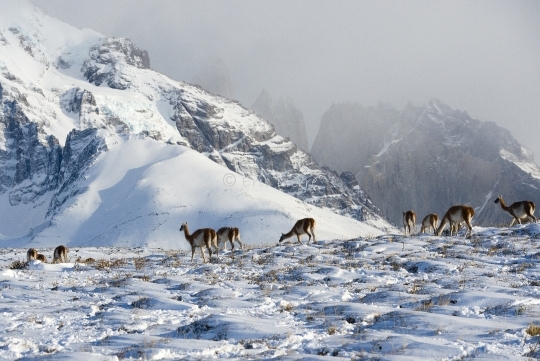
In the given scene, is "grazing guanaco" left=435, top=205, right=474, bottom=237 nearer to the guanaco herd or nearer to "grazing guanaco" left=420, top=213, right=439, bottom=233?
the guanaco herd

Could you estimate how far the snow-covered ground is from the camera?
920 cm

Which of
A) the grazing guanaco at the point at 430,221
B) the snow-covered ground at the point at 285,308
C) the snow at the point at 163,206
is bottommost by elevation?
the snow-covered ground at the point at 285,308

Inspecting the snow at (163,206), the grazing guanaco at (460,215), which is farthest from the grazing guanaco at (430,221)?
the snow at (163,206)

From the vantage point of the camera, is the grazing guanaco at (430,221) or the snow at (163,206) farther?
the snow at (163,206)

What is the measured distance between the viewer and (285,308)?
41.8 feet

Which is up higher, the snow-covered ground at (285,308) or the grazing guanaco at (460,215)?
the grazing guanaco at (460,215)

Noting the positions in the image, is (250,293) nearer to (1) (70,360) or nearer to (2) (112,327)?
(2) (112,327)

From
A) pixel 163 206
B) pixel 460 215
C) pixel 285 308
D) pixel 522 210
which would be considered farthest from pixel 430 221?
pixel 163 206

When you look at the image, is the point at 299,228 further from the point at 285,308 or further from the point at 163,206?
the point at 163,206

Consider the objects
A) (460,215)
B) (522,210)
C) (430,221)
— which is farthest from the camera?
(430,221)

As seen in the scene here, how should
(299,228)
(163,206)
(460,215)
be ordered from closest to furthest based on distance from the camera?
(460,215)
(299,228)
(163,206)

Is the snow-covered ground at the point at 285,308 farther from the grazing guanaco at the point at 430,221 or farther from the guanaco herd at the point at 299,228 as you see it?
the grazing guanaco at the point at 430,221

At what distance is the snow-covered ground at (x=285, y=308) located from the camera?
9203mm

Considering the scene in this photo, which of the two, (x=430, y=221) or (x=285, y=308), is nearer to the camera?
(x=285, y=308)
